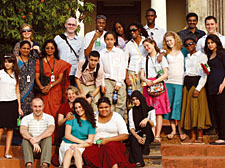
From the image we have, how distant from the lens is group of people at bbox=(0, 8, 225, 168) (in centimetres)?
738

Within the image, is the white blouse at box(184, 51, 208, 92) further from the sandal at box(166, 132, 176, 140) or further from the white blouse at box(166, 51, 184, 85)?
the sandal at box(166, 132, 176, 140)

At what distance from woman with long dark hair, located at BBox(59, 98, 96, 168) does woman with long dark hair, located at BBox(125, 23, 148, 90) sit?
1.49 meters

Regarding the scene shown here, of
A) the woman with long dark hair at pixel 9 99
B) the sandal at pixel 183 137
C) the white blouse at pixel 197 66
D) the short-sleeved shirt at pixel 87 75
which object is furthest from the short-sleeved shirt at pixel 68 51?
the sandal at pixel 183 137

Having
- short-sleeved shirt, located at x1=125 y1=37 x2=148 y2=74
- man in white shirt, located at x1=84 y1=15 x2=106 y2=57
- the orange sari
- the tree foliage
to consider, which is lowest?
the orange sari

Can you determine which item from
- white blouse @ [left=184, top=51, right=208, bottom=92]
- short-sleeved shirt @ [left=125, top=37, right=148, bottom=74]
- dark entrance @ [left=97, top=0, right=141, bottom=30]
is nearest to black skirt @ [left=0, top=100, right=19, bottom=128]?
short-sleeved shirt @ [left=125, top=37, right=148, bottom=74]

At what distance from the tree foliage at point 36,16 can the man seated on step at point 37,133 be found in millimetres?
2896

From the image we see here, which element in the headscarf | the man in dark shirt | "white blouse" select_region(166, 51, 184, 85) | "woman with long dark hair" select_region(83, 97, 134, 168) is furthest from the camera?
the man in dark shirt

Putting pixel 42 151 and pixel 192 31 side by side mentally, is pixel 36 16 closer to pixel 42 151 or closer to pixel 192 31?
pixel 192 31

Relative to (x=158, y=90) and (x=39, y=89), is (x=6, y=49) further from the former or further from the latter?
(x=158, y=90)

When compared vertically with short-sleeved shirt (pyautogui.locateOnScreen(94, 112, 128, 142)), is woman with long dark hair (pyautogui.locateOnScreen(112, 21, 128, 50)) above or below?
above

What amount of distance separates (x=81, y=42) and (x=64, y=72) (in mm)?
968

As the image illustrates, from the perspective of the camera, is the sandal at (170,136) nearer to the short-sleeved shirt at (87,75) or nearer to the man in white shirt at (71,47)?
the short-sleeved shirt at (87,75)

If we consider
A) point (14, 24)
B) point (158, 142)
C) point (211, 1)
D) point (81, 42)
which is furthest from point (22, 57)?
point (211, 1)

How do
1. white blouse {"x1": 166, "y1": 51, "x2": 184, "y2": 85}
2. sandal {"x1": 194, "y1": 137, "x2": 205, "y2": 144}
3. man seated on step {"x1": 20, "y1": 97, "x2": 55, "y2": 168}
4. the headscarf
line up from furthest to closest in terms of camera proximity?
white blouse {"x1": 166, "y1": 51, "x2": 184, "y2": 85}
sandal {"x1": 194, "y1": 137, "x2": 205, "y2": 144}
the headscarf
man seated on step {"x1": 20, "y1": 97, "x2": 55, "y2": 168}
